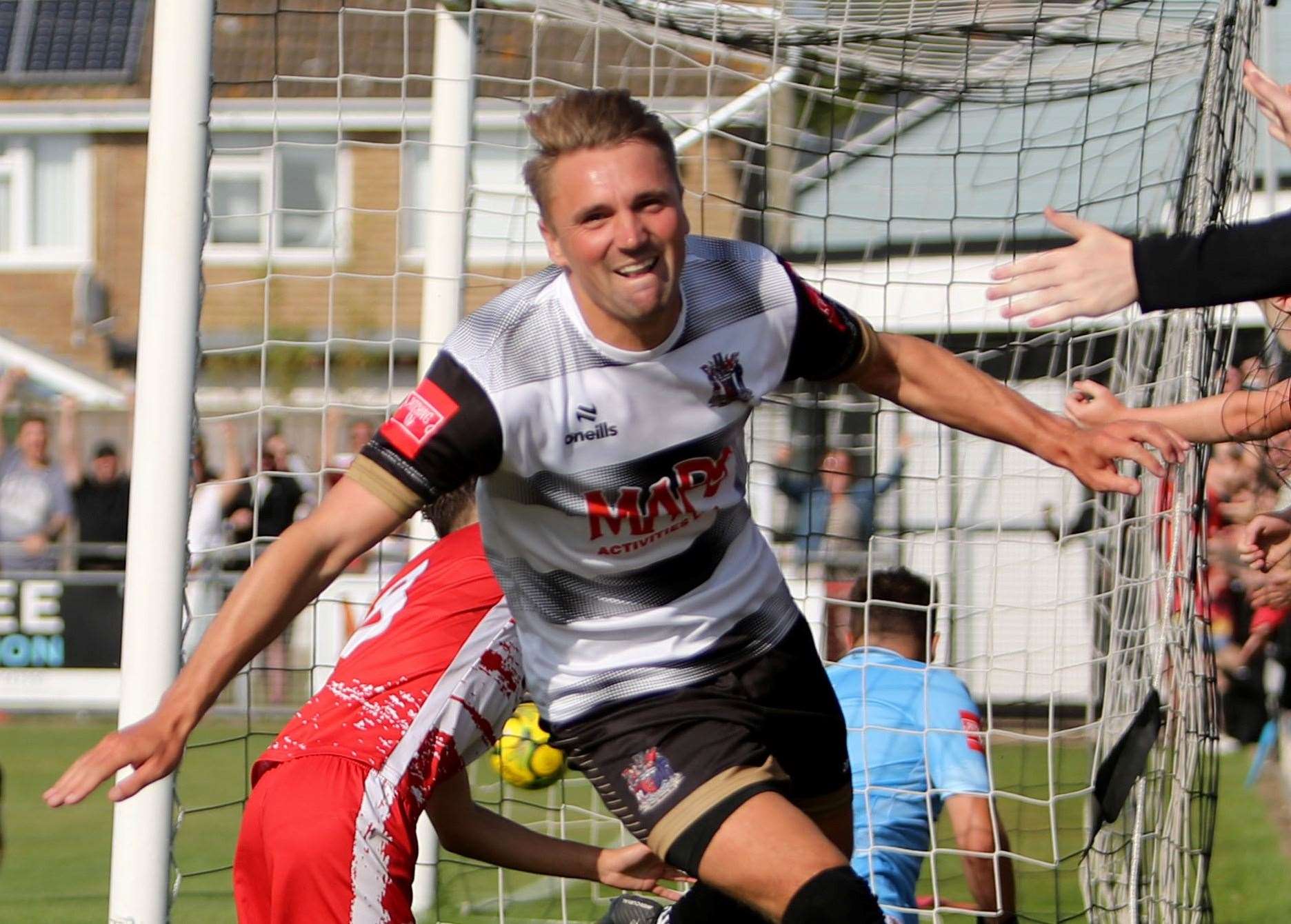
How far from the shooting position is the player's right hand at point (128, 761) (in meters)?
2.73

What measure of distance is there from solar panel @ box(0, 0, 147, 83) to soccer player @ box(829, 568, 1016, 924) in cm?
2047

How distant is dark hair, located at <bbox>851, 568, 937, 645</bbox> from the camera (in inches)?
200

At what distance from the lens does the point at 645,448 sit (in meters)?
3.29

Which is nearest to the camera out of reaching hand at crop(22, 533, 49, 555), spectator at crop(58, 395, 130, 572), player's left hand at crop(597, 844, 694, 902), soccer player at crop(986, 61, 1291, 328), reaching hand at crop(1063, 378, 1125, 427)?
soccer player at crop(986, 61, 1291, 328)

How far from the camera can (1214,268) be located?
3.31m

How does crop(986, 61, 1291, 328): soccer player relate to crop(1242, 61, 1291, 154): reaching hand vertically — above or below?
below

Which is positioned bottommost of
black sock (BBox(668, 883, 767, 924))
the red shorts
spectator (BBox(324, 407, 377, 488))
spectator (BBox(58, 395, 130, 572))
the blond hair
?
spectator (BBox(58, 395, 130, 572))

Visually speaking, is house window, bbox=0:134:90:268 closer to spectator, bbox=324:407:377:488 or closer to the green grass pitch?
spectator, bbox=324:407:377:488

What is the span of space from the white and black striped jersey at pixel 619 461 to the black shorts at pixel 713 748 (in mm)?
50

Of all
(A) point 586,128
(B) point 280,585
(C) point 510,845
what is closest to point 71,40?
(C) point 510,845

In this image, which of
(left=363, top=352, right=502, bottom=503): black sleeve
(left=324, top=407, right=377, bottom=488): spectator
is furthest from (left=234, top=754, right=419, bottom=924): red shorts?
(left=324, top=407, right=377, bottom=488): spectator

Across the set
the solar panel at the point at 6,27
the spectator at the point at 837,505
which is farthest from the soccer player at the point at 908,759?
the solar panel at the point at 6,27

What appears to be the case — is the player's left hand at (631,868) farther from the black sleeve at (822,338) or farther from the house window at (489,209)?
the house window at (489,209)

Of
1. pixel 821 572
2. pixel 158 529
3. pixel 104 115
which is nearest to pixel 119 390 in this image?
pixel 104 115
